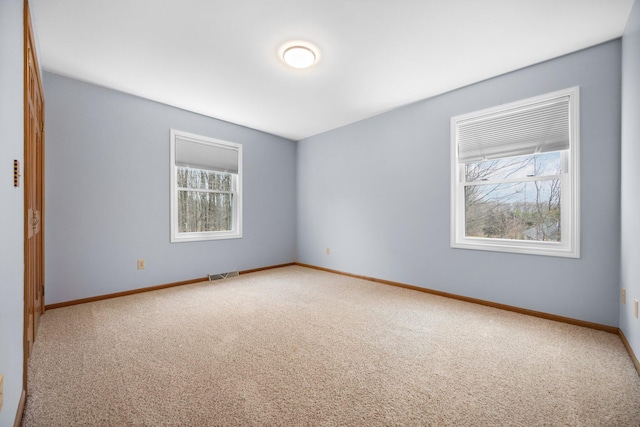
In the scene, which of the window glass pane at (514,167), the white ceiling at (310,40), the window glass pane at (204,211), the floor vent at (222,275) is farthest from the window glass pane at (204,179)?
the window glass pane at (514,167)

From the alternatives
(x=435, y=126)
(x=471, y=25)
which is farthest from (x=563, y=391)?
(x=435, y=126)

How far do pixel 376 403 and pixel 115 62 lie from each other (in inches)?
142

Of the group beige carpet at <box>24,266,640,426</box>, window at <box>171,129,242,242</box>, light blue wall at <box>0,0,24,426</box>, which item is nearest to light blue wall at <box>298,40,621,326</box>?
beige carpet at <box>24,266,640,426</box>

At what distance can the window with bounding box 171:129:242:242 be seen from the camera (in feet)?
12.9

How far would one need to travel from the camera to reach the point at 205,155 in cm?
422

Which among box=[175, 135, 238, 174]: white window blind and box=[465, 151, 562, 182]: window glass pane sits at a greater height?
box=[175, 135, 238, 174]: white window blind

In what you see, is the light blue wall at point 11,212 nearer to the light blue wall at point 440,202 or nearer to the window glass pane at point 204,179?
the window glass pane at point 204,179

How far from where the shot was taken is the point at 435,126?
11.4 ft

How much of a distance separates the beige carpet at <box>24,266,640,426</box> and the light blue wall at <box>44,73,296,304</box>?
1.61 feet

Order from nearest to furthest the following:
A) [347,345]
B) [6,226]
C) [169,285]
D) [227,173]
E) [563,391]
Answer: [6,226], [563,391], [347,345], [169,285], [227,173]

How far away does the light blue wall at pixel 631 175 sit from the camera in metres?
1.88

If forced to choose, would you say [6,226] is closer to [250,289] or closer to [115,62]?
[115,62]

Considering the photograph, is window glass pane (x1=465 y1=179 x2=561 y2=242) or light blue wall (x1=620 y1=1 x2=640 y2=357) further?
window glass pane (x1=465 y1=179 x2=561 y2=242)

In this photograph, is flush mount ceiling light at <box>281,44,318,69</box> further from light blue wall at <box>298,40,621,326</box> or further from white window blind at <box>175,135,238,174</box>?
white window blind at <box>175,135,238,174</box>
